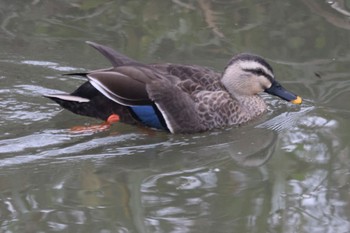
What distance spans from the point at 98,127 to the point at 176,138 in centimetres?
A: 66

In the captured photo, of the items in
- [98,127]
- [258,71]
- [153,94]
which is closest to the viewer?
[153,94]

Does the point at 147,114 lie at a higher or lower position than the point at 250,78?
lower

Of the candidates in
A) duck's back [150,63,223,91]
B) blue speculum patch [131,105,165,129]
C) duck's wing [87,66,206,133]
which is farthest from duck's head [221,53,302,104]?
blue speculum patch [131,105,165,129]

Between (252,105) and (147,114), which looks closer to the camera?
(147,114)

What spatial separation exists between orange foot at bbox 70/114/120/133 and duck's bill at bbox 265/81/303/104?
1.40 meters

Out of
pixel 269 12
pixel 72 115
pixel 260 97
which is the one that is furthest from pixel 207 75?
pixel 269 12

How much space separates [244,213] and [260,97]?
7.63 ft

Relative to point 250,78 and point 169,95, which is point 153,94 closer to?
point 169,95

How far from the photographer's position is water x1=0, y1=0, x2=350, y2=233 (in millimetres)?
5492

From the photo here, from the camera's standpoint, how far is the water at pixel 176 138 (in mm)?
5492

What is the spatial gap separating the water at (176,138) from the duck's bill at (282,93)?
15cm

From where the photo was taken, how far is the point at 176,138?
22.9 ft

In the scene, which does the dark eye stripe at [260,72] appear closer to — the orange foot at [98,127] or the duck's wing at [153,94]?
the duck's wing at [153,94]

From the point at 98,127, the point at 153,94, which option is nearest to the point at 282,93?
the point at 153,94
